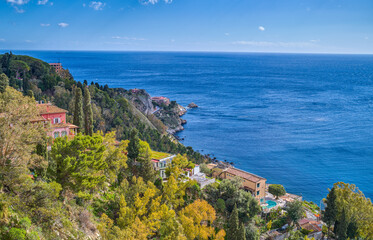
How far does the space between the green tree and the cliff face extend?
59620 millimetres

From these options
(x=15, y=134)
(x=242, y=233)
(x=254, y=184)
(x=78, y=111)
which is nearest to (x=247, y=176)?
(x=254, y=184)

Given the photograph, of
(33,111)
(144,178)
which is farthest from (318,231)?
(33,111)

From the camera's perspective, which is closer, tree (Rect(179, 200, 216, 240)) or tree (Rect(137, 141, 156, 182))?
tree (Rect(179, 200, 216, 240))

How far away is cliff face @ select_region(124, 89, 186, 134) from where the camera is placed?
91.5m

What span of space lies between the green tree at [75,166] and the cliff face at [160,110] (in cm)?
5962

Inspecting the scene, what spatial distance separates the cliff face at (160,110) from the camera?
300 feet

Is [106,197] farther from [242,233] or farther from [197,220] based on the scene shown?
[242,233]

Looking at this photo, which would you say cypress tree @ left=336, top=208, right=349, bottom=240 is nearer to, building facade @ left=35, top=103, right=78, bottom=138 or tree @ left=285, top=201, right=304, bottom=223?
tree @ left=285, top=201, right=304, bottom=223

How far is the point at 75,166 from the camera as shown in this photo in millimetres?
25578

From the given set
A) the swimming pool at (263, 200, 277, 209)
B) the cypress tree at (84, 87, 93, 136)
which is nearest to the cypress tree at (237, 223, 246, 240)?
the swimming pool at (263, 200, 277, 209)

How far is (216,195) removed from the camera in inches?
1423

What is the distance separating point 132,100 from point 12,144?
73843 mm

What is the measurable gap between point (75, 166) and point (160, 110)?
7627 cm

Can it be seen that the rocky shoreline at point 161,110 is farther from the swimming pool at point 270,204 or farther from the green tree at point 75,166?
the green tree at point 75,166
